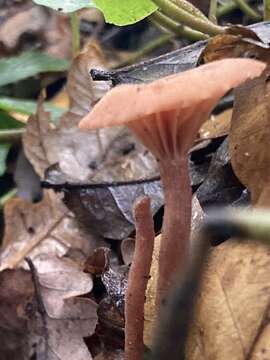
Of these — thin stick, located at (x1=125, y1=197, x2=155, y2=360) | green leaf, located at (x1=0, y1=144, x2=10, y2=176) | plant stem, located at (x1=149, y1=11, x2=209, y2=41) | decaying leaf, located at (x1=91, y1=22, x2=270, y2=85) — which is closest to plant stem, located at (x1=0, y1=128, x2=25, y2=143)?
green leaf, located at (x1=0, y1=144, x2=10, y2=176)

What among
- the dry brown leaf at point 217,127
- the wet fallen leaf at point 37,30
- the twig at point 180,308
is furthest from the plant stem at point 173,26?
the wet fallen leaf at point 37,30

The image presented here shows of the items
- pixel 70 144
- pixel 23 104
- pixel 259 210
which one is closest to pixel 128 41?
pixel 23 104

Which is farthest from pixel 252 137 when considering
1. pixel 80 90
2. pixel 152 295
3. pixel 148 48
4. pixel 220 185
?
pixel 148 48

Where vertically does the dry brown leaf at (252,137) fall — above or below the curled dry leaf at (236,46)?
below

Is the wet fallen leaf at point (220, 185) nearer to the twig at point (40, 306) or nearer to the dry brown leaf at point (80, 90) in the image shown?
the twig at point (40, 306)

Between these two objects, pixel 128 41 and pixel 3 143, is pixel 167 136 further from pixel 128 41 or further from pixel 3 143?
pixel 128 41

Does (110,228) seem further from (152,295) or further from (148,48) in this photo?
(148,48)

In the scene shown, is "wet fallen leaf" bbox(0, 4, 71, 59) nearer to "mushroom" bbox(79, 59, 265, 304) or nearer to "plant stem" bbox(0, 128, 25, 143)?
"plant stem" bbox(0, 128, 25, 143)
